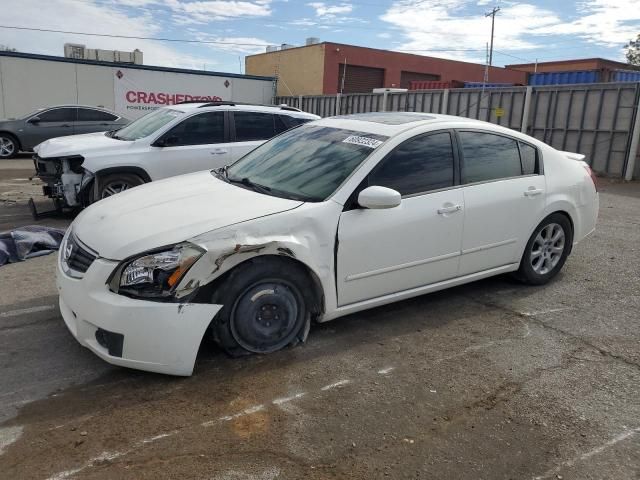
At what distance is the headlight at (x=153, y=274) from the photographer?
10.4ft

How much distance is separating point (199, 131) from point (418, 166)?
4726 millimetres

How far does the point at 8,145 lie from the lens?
15.3 metres

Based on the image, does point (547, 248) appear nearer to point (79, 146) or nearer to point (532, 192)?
point (532, 192)

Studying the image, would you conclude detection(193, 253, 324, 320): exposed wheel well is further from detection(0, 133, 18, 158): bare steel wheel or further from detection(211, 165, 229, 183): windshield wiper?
→ detection(0, 133, 18, 158): bare steel wheel

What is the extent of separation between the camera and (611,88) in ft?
46.1

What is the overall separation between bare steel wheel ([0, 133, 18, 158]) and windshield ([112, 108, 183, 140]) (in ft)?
28.5

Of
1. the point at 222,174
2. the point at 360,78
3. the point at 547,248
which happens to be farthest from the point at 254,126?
the point at 360,78

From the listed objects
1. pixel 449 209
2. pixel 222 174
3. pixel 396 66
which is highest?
pixel 396 66

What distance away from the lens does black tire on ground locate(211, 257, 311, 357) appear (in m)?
3.39

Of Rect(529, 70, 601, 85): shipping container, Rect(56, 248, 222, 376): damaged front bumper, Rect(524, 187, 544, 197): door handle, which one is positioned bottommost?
Rect(56, 248, 222, 376): damaged front bumper

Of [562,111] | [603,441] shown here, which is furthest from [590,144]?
[603,441]

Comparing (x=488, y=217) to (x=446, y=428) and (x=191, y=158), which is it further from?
(x=191, y=158)

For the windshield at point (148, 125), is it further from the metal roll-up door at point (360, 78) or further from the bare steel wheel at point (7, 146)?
the metal roll-up door at point (360, 78)

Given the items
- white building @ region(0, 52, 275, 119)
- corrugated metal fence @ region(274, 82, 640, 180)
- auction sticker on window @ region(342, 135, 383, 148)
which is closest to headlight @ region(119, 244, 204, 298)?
auction sticker on window @ region(342, 135, 383, 148)
